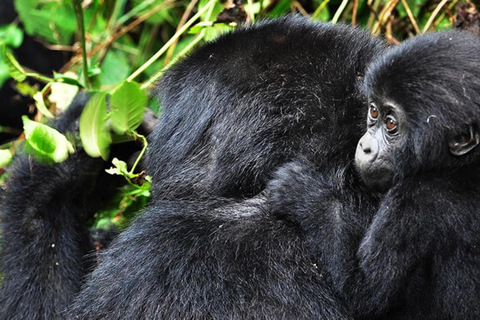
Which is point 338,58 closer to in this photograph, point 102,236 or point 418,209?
point 418,209

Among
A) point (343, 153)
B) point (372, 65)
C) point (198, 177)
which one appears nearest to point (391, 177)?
point (343, 153)

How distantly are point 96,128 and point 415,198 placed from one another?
1511 millimetres

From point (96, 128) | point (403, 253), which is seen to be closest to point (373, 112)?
point (403, 253)

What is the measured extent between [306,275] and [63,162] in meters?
1.49

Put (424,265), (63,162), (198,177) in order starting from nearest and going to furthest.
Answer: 1. (424,265)
2. (198,177)
3. (63,162)

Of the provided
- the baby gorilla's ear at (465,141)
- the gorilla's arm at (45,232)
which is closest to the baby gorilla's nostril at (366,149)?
the baby gorilla's ear at (465,141)

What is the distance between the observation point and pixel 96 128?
3.50 m

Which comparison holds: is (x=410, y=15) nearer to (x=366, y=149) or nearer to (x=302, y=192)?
(x=366, y=149)

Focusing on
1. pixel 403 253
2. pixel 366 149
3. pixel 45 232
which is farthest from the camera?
pixel 45 232

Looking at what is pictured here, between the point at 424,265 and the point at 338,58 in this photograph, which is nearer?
the point at 424,265

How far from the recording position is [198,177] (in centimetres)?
306

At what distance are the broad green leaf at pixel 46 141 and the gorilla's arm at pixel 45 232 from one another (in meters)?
0.22

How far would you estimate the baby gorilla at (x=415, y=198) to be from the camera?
2.60 m

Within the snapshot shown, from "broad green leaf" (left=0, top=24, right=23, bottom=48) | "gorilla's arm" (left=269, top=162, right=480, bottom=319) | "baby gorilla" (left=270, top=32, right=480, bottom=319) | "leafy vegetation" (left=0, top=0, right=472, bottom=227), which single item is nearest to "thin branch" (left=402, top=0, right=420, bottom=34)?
"leafy vegetation" (left=0, top=0, right=472, bottom=227)
